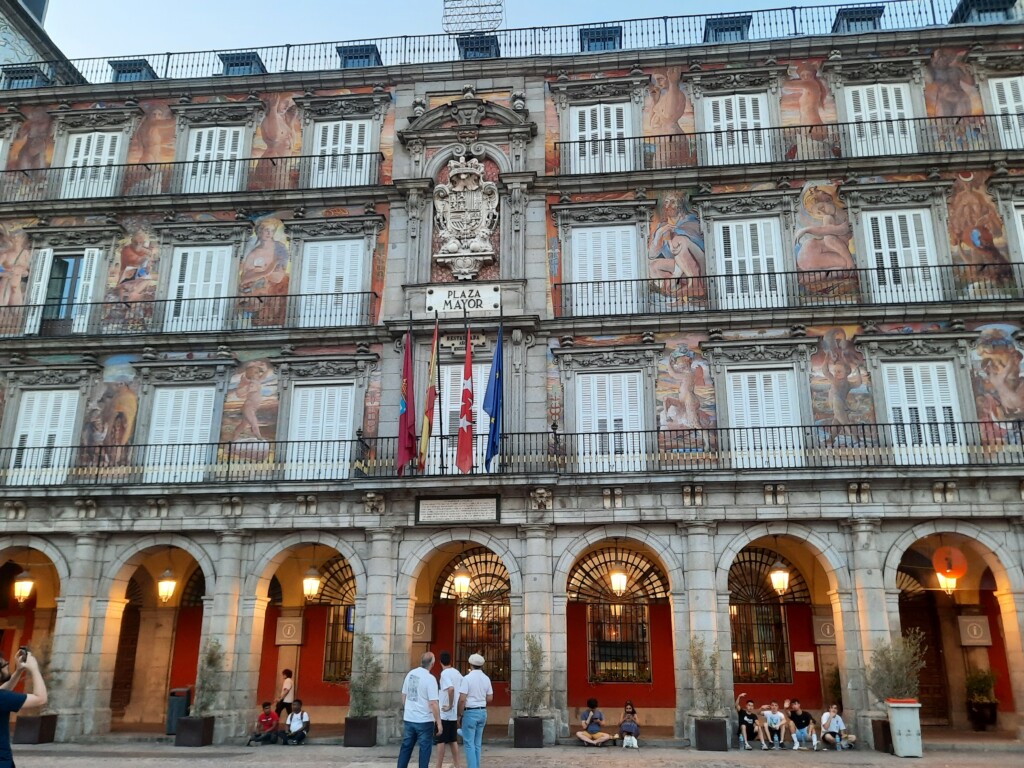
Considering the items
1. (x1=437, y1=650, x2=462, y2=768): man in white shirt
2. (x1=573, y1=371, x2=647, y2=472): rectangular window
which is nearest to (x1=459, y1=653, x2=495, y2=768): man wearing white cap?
(x1=437, y1=650, x2=462, y2=768): man in white shirt

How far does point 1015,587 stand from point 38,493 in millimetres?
20195

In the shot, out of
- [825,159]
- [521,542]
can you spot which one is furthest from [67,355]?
[825,159]

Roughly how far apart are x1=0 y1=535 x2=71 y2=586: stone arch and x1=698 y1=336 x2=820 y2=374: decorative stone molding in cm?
1469

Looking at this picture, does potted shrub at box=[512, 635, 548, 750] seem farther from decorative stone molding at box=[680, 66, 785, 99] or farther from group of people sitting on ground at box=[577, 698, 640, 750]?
decorative stone molding at box=[680, 66, 785, 99]

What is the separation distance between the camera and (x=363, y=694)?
56.2 feet

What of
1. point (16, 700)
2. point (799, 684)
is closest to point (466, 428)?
point (799, 684)

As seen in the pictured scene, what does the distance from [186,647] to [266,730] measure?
5.26 metres

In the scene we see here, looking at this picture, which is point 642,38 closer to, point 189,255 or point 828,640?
point 189,255

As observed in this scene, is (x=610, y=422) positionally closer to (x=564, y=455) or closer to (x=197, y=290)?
(x=564, y=455)

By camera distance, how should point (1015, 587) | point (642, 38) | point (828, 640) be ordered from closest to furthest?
point (1015, 587) → point (828, 640) → point (642, 38)

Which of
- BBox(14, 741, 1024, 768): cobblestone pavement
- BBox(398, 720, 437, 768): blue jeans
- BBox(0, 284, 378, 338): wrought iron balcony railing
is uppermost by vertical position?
BBox(0, 284, 378, 338): wrought iron balcony railing

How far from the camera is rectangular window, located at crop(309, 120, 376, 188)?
21.7 metres

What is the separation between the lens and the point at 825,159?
20062 mm

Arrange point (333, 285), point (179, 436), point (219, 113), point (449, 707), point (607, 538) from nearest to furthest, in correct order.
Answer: point (449, 707), point (607, 538), point (179, 436), point (333, 285), point (219, 113)
